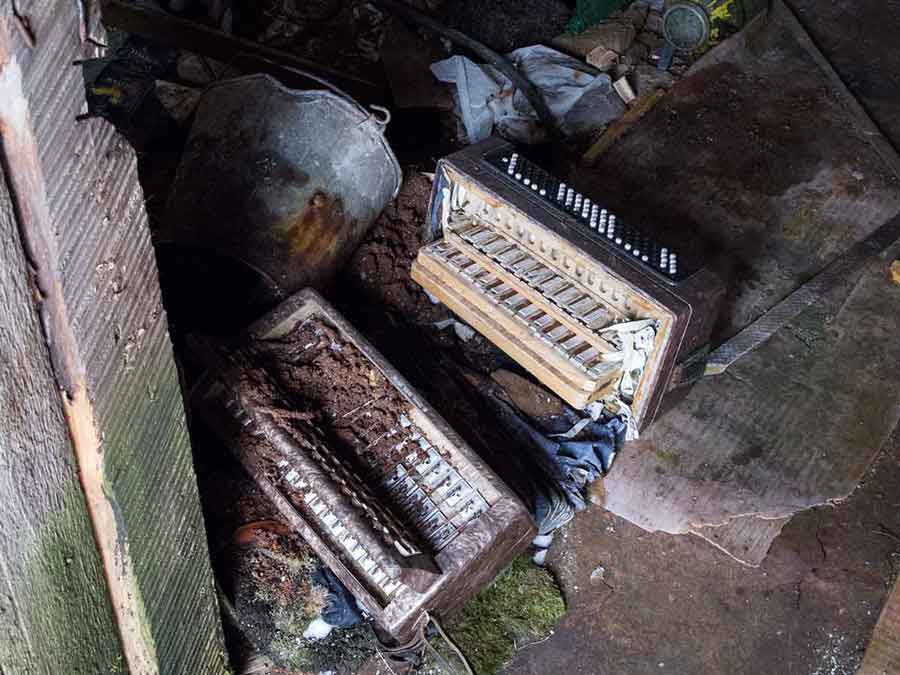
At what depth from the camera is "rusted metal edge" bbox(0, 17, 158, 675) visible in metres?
1.84

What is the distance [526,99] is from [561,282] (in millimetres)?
1871

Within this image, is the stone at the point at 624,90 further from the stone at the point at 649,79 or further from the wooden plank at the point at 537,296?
the wooden plank at the point at 537,296

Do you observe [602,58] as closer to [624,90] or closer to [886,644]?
[624,90]

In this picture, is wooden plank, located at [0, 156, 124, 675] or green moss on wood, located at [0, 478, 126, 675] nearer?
wooden plank, located at [0, 156, 124, 675]

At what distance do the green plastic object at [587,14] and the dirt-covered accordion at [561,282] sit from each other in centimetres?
208

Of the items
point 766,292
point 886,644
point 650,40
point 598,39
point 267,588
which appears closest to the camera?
point 267,588

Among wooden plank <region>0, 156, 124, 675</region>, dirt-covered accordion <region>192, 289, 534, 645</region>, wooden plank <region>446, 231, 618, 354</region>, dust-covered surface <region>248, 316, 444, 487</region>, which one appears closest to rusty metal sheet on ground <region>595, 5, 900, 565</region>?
wooden plank <region>446, 231, 618, 354</region>

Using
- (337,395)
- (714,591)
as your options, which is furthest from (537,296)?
A: (714,591)

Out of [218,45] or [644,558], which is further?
[218,45]

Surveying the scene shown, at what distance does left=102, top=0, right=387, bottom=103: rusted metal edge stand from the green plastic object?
4.55ft

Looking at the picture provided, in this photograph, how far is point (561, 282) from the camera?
4.22 meters

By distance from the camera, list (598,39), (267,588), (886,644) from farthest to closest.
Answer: (598,39)
(886,644)
(267,588)

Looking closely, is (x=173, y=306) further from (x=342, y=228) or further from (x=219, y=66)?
(x=219, y=66)

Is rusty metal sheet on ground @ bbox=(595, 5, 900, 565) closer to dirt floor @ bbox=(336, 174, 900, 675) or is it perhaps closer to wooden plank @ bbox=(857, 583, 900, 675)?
dirt floor @ bbox=(336, 174, 900, 675)
